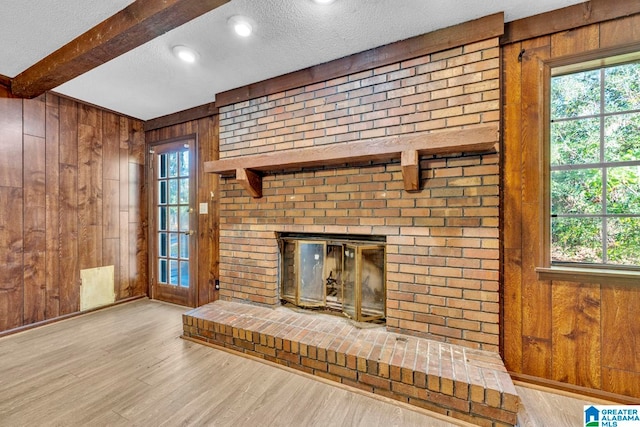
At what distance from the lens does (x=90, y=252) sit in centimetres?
307

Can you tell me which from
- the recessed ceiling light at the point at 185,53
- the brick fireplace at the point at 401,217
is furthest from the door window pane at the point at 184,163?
the recessed ceiling light at the point at 185,53

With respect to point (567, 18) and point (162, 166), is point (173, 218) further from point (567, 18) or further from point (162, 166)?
Answer: point (567, 18)

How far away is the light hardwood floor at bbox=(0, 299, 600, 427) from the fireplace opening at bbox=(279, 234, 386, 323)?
0.63m

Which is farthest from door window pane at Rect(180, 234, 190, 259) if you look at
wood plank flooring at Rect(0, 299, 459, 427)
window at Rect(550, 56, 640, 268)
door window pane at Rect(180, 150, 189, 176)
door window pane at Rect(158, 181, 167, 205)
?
window at Rect(550, 56, 640, 268)

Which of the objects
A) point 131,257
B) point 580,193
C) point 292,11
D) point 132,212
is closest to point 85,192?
point 132,212

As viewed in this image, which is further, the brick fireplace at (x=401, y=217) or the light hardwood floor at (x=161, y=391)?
the brick fireplace at (x=401, y=217)

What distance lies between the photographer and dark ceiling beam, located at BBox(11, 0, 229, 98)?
149cm

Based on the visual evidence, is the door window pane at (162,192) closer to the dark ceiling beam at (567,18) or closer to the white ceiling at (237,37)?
the white ceiling at (237,37)

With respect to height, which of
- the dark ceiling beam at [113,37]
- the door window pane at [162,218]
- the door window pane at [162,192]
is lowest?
the door window pane at [162,218]

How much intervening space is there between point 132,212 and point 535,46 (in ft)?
14.3

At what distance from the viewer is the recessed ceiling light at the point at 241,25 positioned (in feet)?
5.66

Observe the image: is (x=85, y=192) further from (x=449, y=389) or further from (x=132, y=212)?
(x=449, y=389)

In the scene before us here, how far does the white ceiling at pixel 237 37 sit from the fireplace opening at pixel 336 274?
151 cm

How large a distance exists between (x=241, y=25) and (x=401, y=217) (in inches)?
67.7
